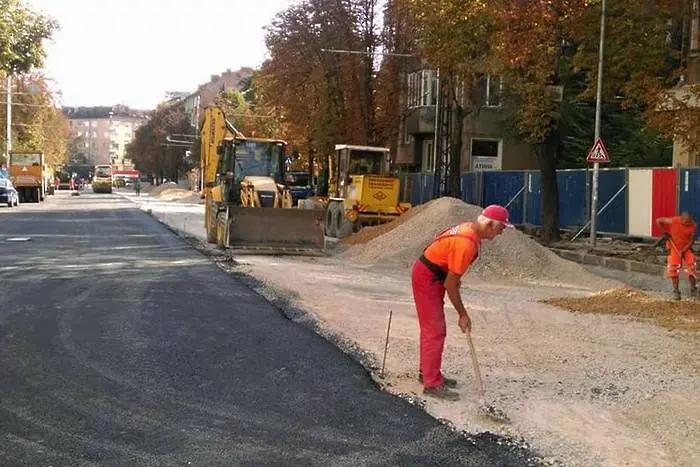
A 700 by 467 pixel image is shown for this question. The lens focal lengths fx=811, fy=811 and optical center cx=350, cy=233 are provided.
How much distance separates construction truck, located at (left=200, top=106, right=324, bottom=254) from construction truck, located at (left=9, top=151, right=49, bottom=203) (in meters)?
33.8

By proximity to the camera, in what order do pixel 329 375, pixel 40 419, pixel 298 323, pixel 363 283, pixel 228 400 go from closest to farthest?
1. pixel 40 419
2. pixel 228 400
3. pixel 329 375
4. pixel 298 323
5. pixel 363 283

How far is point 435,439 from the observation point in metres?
5.61

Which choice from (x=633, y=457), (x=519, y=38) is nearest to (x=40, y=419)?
(x=633, y=457)

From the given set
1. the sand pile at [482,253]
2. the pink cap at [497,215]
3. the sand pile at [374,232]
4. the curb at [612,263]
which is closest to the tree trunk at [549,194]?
the curb at [612,263]

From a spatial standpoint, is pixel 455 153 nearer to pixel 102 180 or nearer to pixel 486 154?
pixel 486 154

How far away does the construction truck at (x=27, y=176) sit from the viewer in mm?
54094

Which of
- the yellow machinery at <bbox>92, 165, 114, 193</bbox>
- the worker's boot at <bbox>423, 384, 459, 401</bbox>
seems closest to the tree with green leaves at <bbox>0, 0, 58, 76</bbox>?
the worker's boot at <bbox>423, 384, 459, 401</bbox>

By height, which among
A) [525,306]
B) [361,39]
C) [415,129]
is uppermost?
[361,39]

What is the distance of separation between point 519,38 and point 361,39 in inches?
775

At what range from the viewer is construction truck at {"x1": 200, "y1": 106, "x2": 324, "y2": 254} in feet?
64.1

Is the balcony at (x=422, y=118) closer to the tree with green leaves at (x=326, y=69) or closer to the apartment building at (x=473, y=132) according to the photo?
the apartment building at (x=473, y=132)

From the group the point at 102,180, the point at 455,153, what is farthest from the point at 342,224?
the point at 102,180

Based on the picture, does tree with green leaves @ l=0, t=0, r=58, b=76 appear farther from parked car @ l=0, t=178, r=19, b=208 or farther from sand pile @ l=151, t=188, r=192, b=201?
sand pile @ l=151, t=188, r=192, b=201

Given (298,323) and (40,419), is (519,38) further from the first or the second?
(40,419)
